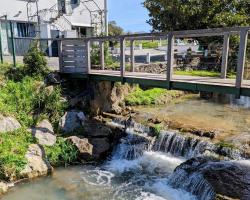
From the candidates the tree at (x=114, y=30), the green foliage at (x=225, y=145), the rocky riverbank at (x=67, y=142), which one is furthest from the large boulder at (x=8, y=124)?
the tree at (x=114, y=30)

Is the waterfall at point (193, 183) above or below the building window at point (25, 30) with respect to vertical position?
below

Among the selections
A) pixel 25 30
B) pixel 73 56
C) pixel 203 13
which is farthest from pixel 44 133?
pixel 203 13

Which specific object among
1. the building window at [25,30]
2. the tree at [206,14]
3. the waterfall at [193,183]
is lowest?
the waterfall at [193,183]

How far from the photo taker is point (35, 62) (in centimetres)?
1372

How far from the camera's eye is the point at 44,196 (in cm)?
945

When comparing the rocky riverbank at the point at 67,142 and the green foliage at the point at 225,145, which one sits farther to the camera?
the green foliage at the point at 225,145

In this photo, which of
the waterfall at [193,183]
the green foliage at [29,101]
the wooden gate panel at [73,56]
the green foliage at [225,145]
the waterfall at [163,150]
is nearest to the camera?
the waterfall at [193,183]

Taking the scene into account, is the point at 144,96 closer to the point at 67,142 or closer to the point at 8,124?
the point at 67,142

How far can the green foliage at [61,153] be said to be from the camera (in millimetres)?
11227

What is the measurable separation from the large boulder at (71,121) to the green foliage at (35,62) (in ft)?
6.99

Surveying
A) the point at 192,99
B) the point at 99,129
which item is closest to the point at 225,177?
the point at 99,129

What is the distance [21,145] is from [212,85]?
6283 mm

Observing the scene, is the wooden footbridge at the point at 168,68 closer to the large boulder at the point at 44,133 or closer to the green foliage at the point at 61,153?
the large boulder at the point at 44,133

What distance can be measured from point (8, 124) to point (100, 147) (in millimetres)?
3279
